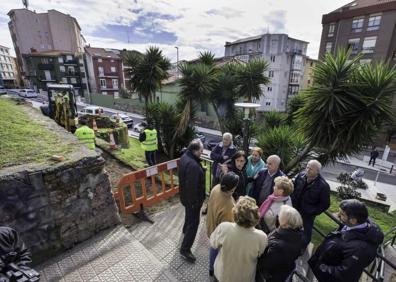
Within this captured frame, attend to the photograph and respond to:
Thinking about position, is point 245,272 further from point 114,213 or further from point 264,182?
point 114,213

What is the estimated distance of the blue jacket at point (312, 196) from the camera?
296cm

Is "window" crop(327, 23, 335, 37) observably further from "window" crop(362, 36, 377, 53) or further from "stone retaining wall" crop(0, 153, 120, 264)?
"stone retaining wall" crop(0, 153, 120, 264)

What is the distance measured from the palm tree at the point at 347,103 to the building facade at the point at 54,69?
44.2m

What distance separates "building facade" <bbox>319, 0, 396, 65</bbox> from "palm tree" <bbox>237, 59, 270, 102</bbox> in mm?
17382

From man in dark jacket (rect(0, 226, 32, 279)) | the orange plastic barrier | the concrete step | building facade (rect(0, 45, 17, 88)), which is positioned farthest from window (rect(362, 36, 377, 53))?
building facade (rect(0, 45, 17, 88))

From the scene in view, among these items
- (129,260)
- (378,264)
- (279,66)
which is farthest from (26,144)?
(279,66)

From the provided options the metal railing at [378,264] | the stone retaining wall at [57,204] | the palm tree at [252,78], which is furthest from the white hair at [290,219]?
the palm tree at [252,78]

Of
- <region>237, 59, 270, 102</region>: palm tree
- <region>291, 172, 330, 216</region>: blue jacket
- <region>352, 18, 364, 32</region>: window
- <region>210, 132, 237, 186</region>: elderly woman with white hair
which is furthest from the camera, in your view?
<region>352, 18, 364, 32</region>: window

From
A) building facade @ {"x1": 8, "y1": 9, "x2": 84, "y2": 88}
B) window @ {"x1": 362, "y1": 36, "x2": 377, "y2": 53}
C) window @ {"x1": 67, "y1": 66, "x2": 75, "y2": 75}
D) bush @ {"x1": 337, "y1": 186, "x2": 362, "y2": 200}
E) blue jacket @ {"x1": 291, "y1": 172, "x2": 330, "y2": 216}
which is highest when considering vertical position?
building facade @ {"x1": 8, "y1": 9, "x2": 84, "y2": 88}

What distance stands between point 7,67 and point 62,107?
71.3 meters

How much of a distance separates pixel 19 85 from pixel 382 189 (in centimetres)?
7210

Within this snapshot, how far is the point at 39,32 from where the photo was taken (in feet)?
132

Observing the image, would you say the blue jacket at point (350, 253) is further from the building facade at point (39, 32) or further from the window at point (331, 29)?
the building facade at point (39, 32)

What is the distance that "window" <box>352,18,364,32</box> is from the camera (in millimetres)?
23531
